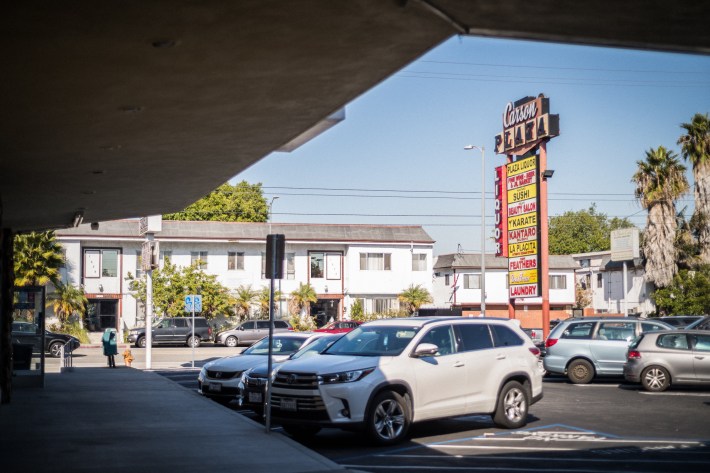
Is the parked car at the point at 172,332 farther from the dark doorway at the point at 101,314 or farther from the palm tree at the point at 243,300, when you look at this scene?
the dark doorway at the point at 101,314

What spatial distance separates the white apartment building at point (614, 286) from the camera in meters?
57.8

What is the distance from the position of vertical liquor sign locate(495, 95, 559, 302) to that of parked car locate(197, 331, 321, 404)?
20906mm

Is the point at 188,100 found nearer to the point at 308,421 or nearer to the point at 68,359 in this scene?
the point at 308,421

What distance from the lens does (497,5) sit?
5.79 metres

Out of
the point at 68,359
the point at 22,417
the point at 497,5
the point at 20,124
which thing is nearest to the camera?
the point at 497,5

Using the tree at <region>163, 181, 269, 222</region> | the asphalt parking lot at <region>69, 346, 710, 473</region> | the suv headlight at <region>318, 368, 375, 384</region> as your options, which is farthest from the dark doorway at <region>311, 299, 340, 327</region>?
the suv headlight at <region>318, 368, 375, 384</region>

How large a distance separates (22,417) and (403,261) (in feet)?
146

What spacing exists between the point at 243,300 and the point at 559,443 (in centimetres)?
4193

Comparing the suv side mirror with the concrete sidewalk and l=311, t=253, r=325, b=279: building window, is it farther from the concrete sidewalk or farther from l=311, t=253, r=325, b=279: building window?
l=311, t=253, r=325, b=279: building window

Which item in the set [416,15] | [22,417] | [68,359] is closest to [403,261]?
[68,359]

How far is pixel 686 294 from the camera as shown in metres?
48.0

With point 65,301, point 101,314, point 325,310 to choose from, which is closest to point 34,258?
point 65,301

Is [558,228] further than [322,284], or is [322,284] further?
[558,228]

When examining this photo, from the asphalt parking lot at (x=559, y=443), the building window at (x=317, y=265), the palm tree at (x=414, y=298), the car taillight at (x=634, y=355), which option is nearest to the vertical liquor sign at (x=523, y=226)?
the palm tree at (x=414, y=298)
